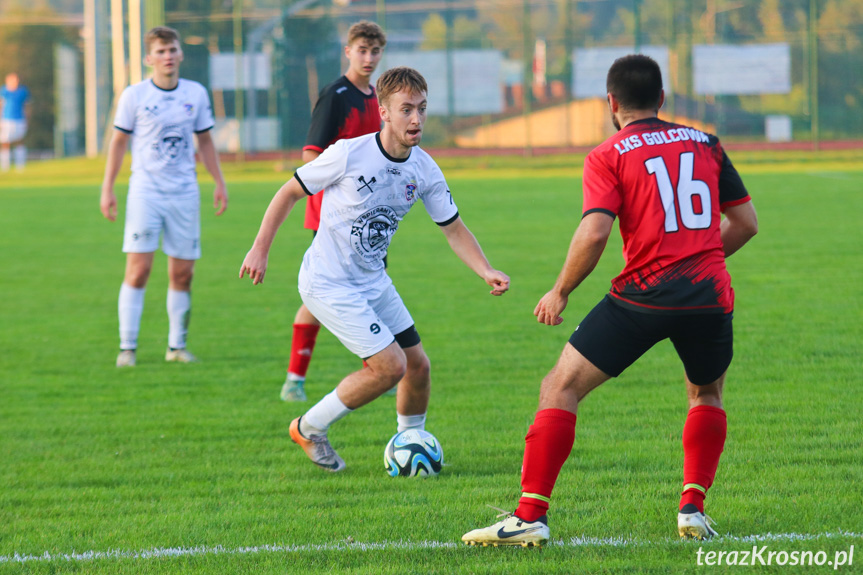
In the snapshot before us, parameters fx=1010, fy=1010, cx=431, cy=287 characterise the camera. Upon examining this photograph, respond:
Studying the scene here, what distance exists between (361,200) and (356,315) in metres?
0.54

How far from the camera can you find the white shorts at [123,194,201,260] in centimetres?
758

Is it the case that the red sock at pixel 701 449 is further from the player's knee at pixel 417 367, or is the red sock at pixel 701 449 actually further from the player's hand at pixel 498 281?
the player's knee at pixel 417 367

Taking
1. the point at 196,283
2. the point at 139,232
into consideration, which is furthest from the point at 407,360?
the point at 196,283

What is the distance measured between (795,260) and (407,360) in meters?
8.23

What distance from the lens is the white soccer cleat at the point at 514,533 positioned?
3.71 meters

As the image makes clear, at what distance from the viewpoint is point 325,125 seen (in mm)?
6301

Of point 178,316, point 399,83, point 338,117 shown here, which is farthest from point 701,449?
point 178,316

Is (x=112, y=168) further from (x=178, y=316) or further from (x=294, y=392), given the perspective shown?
(x=294, y=392)

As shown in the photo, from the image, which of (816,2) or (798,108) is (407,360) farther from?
(816,2)

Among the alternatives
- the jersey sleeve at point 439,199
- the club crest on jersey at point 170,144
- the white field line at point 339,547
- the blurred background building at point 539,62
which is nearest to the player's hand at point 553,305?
the white field line at point 339,547

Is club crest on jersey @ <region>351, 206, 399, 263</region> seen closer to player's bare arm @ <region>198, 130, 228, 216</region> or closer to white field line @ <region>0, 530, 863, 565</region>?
white field line @ <region>0, 530, 863, 565</region>

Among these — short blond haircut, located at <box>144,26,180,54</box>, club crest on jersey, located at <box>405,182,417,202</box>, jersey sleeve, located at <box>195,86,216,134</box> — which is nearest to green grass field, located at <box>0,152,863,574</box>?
club crest on jersey, located at <box>405,182,417,202</box>

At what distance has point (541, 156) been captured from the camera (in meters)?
30.2
